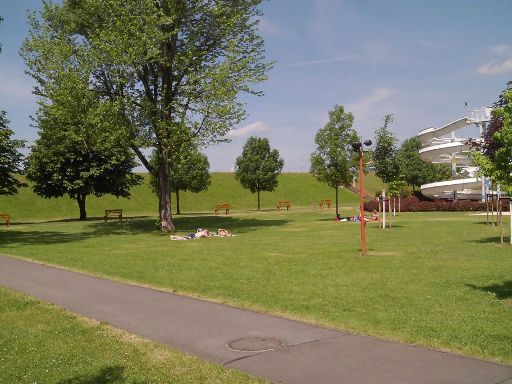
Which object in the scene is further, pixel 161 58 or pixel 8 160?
pixel 8 160

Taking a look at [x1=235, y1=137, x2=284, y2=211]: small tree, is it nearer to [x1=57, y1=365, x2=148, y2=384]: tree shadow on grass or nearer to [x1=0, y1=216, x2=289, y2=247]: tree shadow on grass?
[x1=0, y1=216, x2=289, y2=247]: tree shadow on grass

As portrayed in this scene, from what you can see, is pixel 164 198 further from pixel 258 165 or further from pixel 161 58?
pixel 258 165

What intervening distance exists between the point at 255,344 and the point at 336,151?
3186 centimetres

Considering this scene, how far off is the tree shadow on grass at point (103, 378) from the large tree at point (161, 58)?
21.1m

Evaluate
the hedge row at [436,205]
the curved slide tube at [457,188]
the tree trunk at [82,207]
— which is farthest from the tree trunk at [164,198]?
the curved slide tube at [457,188]

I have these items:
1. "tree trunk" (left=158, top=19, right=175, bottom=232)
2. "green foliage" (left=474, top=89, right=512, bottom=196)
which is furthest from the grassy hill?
"green foliage" (left=474, top=89, right=512, bottom=196)

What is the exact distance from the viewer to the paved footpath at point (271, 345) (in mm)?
5281

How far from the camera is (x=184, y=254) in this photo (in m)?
17.8

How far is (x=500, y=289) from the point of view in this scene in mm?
9805

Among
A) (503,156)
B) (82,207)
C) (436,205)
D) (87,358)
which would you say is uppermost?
(503,156)

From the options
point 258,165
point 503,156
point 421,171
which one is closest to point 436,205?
point 258,165

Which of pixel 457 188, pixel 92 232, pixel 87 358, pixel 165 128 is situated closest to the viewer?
pixel 87 358

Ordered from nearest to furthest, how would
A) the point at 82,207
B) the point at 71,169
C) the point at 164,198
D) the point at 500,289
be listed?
the point at 500,289
the point at 164,198
the point at 71,169
the point at 82,207

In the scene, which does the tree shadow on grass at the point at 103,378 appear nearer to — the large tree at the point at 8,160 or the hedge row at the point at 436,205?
the large tree at the point at 8,160
